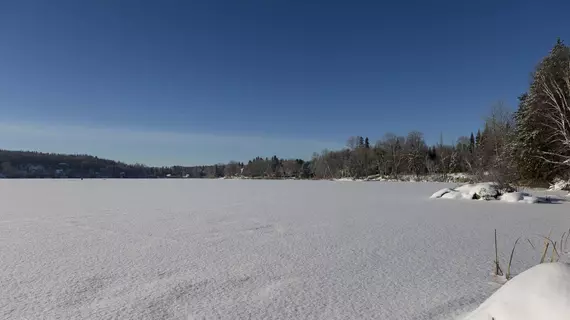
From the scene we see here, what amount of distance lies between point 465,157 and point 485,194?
32.3m

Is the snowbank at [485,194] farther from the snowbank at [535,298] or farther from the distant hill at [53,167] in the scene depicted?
the distant hill at [53,167]

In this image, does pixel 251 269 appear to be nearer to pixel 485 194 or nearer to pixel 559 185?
pixel 485 194

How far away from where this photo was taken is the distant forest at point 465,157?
19.8m

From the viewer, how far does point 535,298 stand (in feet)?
6.87

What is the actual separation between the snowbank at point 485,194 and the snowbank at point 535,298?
15.2m

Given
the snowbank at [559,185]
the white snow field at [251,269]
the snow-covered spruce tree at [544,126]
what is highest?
the snow-covered spruce tree at [544,126]

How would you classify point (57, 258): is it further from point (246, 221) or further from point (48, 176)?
point (48, 176)

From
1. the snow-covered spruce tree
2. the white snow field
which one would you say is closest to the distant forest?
the snow-covered spruce tree

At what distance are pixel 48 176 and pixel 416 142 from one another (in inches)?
3810

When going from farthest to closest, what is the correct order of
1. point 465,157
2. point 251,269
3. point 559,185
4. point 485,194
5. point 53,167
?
1. point 53,167
2. point 465,157
3. point 559,185
4. point 485,194
5. point 251,269

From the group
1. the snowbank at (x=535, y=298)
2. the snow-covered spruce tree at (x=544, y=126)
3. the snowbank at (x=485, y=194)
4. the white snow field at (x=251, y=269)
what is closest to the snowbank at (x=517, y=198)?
the snowbank at (x=485, y=194)

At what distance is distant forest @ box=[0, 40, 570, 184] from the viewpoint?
19.8m

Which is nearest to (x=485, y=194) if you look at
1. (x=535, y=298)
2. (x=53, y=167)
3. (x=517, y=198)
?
(x=517, y=198)

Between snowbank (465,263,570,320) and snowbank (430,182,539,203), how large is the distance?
49.8 ft
